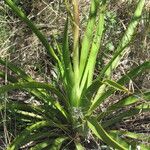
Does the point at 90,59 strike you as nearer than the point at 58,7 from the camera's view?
Yes

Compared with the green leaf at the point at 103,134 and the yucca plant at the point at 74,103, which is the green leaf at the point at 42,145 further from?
the green leaf at the point at 103,134

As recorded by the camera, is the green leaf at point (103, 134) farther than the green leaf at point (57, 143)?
No

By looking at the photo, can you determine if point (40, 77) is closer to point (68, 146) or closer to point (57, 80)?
point (57, 80)

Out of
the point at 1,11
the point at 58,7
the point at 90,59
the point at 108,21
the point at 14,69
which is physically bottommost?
the point at 90,59

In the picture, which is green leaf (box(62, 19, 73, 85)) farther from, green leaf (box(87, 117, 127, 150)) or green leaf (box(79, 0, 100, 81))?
green leaf (box(87, 117, 127, 150))

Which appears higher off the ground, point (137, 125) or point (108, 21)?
point (108, 21)

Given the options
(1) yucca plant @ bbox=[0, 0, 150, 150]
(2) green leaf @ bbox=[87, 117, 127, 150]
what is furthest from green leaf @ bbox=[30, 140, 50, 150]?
(2) green leaf @ bbox=[87, 117, 127, 150]

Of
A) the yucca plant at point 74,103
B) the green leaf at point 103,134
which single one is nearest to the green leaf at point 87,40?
the yucca plant at point 74,103

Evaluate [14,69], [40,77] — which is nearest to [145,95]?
[14,69]

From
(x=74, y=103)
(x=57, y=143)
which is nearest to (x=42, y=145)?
(x=57, y=143)

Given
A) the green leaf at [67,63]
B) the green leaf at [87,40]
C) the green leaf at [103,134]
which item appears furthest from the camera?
the green leaf at [87,40]

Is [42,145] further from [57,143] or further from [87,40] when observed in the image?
[87,40]
